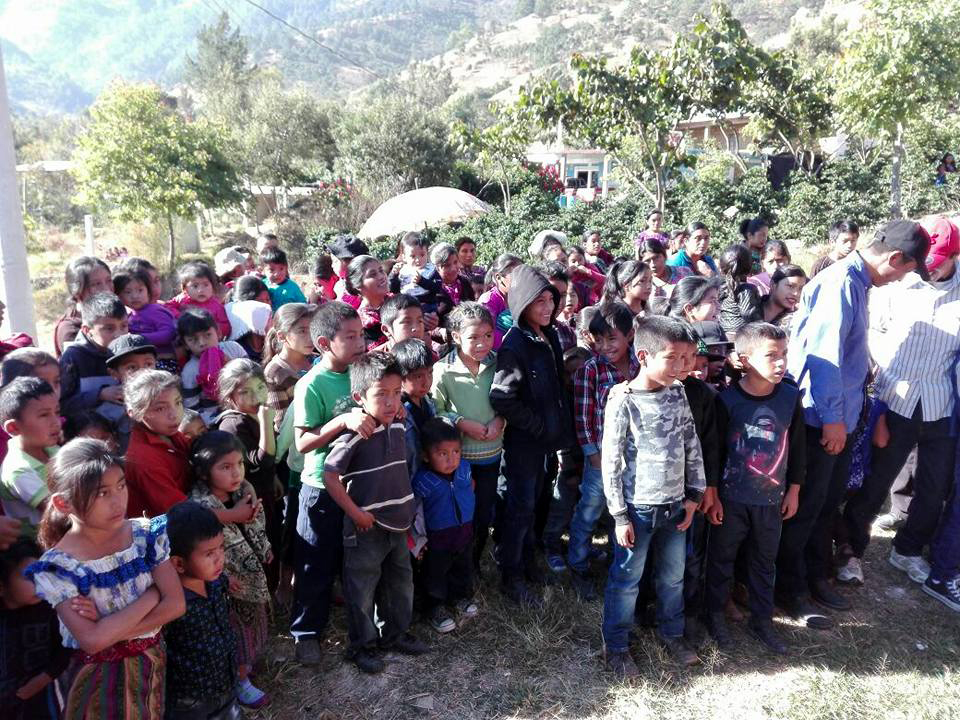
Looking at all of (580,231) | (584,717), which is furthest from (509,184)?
(584,717)

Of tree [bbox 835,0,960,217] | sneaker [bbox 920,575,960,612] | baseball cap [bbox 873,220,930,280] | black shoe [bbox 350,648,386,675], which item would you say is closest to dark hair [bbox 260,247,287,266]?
black shoe [bbox 350,648,386,675]

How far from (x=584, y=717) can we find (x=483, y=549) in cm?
120

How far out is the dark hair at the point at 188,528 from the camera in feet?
7.22

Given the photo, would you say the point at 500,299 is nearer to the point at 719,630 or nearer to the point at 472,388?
the point at 472,388

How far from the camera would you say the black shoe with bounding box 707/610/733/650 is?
3.07 meters

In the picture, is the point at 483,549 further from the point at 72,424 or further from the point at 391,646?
the point at 72,424

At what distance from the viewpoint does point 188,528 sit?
220 cm

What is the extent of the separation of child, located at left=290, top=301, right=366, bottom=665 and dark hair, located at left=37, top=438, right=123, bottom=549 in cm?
80

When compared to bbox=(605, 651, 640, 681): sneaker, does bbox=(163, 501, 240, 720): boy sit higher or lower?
higher

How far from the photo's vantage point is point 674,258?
6.22m

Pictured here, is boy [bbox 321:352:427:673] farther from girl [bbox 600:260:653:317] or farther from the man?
girl [bbox 600:260:653:317]

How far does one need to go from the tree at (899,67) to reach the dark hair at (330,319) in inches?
503

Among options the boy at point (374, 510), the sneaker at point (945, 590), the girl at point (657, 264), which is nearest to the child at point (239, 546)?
the boy at point (374, 510)

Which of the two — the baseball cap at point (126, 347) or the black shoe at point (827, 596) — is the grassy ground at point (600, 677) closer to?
the black shoe at point (827, 596)
